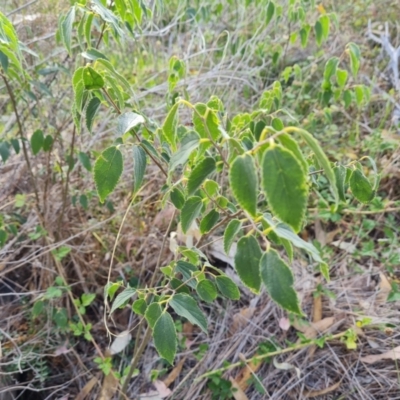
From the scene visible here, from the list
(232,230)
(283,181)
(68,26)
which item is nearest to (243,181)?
(283,181)

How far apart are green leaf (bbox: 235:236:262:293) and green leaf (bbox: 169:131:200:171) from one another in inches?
5.4

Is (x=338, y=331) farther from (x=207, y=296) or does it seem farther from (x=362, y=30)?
(x=362, y=30)

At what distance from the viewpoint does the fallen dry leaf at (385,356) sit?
130 centimetres

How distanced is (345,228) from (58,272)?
4.08 feet

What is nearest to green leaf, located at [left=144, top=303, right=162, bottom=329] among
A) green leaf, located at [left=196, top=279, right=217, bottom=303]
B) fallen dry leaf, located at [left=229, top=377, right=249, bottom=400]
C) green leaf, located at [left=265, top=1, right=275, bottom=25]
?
green leaf, located at [left=196, top=279, right=217, bottom=303]

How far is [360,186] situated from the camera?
762mm

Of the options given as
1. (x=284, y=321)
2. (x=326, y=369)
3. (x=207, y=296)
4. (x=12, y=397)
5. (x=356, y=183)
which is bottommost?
(x=326, y=369)

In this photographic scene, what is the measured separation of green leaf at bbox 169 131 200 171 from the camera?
0.54 meters

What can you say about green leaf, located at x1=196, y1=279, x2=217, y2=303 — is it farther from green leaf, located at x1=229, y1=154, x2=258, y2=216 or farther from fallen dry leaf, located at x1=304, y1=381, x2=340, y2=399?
fallen dry leaf, located at x1=304, y1=381, x2=340, y2=399

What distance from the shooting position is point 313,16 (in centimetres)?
267

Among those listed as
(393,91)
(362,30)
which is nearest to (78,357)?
(393,91)

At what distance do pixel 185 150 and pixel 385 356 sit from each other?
115cm

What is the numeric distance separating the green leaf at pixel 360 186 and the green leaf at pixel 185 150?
1.17 feet

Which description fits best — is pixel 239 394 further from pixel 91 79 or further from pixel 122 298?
pixel 91 79
